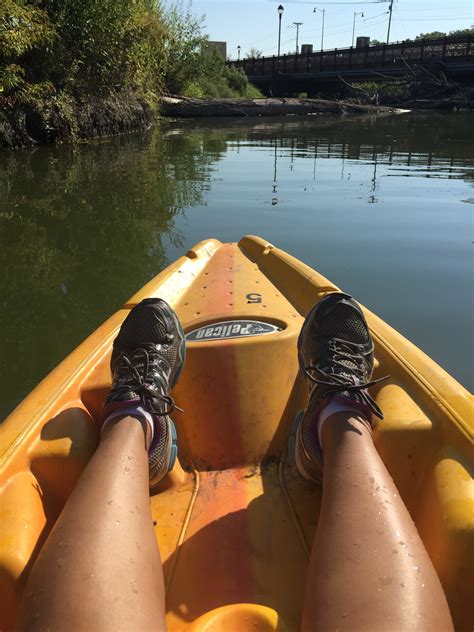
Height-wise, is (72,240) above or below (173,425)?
below

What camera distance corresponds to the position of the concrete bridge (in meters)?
28.9

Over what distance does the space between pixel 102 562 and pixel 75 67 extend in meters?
12.8

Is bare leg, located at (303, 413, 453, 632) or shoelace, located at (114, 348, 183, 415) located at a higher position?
shoelace, located at (114, 348, 183, 415)

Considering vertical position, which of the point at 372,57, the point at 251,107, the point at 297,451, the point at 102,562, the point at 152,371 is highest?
the point at 372,57

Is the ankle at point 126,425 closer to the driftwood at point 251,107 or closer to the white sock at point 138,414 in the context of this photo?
the white sock at point 138,414

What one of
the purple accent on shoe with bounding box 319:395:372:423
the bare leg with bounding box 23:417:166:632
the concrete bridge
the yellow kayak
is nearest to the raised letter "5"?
the yellow kayak

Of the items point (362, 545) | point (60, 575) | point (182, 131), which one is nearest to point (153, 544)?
point (60, 575)

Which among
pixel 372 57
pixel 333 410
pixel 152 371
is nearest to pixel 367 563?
pixel 333 410

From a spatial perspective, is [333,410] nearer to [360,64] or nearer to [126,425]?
[126,425]

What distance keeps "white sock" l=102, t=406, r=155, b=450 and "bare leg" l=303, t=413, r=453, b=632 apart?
0.51 meters

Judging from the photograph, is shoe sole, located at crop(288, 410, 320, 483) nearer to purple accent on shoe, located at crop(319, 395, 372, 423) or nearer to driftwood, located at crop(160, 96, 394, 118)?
purple accent on shoe, located at crop(319, 395, 372, 423)

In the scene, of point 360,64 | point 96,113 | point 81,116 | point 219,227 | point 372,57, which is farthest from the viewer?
point 360,64

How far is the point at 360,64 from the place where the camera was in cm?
3306

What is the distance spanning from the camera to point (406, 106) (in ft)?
85.9
